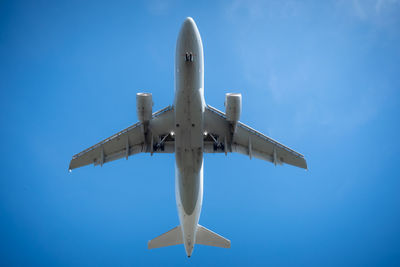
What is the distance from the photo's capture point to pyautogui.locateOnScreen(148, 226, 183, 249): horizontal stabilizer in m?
22.7

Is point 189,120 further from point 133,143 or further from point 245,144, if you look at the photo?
point 245,144

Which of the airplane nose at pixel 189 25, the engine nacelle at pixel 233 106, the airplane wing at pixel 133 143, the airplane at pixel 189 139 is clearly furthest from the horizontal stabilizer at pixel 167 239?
the airplane nose at pixel 189 25

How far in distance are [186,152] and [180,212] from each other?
13.5 feet

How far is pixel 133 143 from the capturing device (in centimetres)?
2072

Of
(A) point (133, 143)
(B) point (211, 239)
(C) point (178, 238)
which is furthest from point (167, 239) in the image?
(A) point (133, 143)

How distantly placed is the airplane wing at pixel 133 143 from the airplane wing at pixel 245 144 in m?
2.70

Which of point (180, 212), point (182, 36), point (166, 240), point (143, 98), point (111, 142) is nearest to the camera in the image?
point (182, 36)

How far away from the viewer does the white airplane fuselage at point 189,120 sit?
15906 millimetres

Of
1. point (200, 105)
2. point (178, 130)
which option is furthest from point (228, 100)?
point (178, 130)

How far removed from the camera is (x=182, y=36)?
15820 millimetres

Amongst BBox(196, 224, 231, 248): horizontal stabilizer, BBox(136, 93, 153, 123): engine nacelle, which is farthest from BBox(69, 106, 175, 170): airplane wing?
BBox(196, 224, 231, 248): horizontal stabilizer

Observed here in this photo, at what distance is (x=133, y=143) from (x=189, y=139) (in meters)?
4.99

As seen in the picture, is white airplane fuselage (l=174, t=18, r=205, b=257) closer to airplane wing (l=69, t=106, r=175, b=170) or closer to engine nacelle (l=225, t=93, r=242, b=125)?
engine nacelle (l=225, t=93, r=242, b=125)

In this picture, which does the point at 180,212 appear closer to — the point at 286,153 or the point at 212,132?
the point at 212,132
